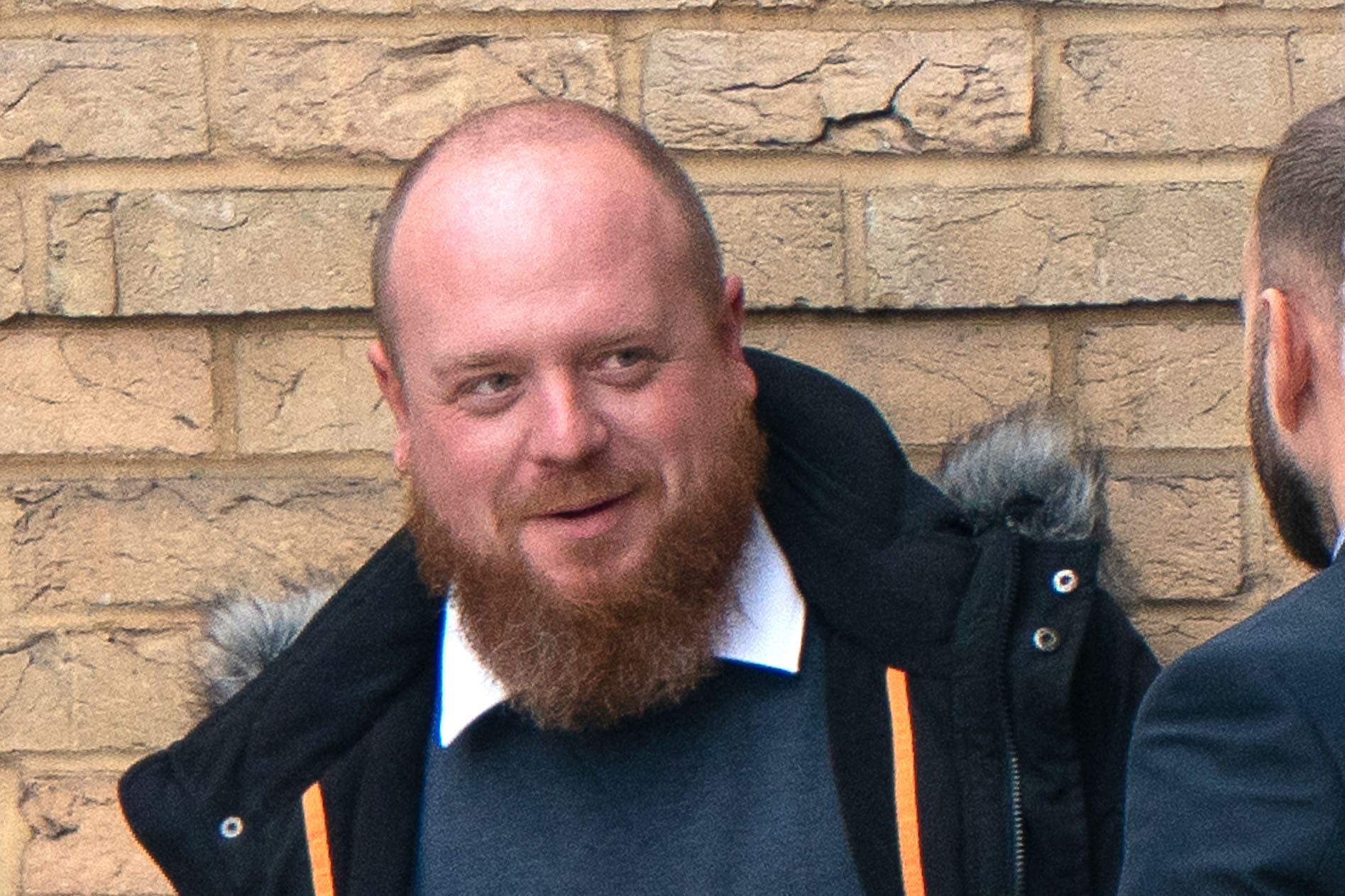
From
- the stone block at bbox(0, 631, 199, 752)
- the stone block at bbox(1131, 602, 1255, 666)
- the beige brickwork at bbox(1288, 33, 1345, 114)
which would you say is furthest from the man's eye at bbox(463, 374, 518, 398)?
the beige brickwork at bbox(1288, 33, 1345, 114)

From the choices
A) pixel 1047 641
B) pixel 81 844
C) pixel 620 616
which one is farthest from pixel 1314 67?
pixel 81 844

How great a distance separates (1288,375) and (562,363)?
878 millimetres

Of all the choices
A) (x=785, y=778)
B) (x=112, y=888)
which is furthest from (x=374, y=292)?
(x=112, y=888)

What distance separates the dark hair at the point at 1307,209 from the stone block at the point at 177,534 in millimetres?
1476

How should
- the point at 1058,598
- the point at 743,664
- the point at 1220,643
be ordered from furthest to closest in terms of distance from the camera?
the point at 743,664 < the point at 1058,598 < the point at 1220,643

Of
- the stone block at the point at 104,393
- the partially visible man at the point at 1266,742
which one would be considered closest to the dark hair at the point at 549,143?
the stone block at the point at 104,393

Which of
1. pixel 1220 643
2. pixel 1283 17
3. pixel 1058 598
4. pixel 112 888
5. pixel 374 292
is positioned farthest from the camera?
pixel 112 888

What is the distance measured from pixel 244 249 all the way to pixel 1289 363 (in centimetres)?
164

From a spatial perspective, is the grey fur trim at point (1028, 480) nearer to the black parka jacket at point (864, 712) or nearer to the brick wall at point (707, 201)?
the black parka jacket at point (864, 712)

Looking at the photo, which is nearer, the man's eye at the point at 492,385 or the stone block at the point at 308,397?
the man's eye at the point at 492,385

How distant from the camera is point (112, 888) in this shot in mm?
2836

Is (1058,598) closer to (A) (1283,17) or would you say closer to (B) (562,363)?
(B) (562,363)

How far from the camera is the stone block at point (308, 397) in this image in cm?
276

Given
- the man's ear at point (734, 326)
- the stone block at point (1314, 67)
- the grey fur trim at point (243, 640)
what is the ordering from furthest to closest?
the stone block at point (1314, 67) < the grey fur trim at point (243, 640) < the man's ear at point (734, 326)
